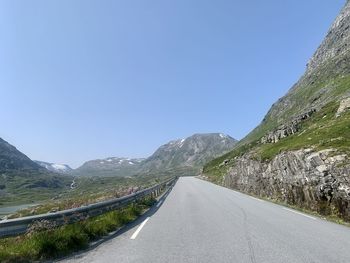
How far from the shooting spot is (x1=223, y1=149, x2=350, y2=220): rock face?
18.4m

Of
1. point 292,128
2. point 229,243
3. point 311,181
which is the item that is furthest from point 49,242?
point 292,128

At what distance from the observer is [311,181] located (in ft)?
70.6

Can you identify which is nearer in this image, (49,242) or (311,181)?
(49,242)

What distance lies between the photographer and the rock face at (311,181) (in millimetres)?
18375

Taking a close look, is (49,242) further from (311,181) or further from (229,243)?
(311,181)

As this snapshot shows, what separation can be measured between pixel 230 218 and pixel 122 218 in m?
4.90

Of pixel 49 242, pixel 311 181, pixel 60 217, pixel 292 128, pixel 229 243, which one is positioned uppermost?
pixel 292 128

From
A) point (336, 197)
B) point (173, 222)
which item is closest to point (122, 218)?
point (173, 222)

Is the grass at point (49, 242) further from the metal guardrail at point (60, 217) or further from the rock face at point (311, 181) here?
the rock face at point (311, 181)

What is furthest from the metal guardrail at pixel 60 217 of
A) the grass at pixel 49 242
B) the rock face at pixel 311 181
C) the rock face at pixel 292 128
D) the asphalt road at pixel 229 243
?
the rock face at pixel 292 128

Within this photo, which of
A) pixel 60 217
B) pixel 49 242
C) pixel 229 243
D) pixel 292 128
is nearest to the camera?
pixel 49 242

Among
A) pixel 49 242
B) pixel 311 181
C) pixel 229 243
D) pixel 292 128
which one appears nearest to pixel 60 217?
pixel 49 242

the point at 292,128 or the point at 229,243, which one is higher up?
the point at 292,128

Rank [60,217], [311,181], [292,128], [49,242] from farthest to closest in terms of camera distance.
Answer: [292,128], [311,181], [60,217], [49,242]
